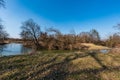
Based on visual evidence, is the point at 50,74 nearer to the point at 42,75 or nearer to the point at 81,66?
the point at 42,75

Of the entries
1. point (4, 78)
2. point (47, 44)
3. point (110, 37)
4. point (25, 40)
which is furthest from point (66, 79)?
point (110, 37)

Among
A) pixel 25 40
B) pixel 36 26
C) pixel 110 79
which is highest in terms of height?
pixel 36 26

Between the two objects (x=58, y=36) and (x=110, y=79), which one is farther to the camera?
(x=58, y=36)

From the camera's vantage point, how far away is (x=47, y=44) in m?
31.4

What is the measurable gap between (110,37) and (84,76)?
1591 inches

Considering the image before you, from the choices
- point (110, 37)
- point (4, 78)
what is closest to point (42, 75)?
point (4, 78)

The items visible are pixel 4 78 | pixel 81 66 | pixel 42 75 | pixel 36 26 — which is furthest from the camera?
pixel 36 26

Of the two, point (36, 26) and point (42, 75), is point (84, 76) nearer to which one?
point (42, 75)

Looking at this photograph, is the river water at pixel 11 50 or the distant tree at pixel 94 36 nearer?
the river water at pixel 11 50

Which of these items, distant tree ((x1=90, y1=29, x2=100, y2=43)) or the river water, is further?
distant tree ((x1=90, y1=29, x2=100, y2=43))

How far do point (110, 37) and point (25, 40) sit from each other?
1069 inches

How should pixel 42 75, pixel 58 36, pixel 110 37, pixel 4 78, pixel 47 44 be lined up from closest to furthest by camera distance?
pixel 4 78
pixel 42 75
pixel 47 44
pixel 58 36
pixel 110 37

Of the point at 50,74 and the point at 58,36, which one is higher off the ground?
the point at 58,36

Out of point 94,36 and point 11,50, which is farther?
point 94,36
